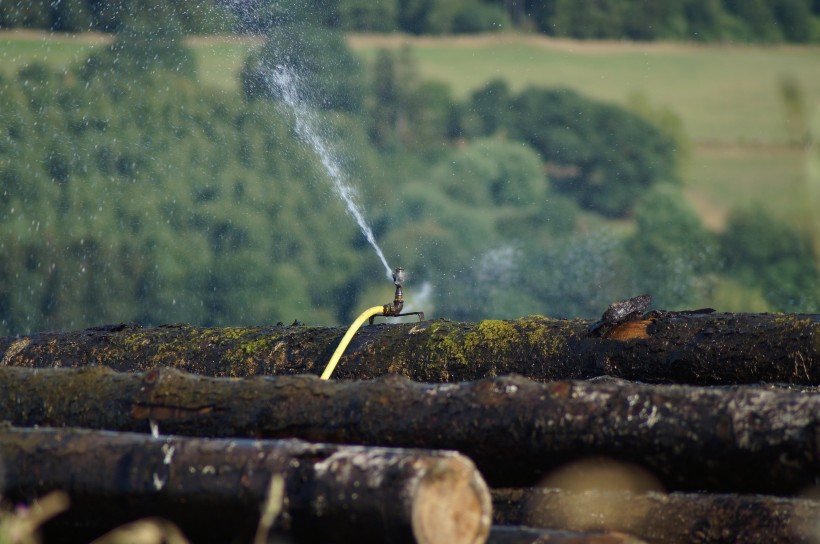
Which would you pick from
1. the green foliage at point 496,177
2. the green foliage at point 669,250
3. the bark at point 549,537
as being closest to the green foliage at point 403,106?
the green foliage at point 496,177

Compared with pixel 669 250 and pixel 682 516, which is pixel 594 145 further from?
pixel 682 516

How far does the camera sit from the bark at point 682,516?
5117 mm

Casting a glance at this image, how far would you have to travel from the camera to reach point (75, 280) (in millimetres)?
38250

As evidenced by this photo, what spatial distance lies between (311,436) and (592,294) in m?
33.8

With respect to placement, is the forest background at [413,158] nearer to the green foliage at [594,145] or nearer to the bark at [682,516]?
the green foliage at [594,145]

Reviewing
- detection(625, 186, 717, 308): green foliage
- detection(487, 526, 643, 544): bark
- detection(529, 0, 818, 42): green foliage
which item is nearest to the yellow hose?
detection(487, 526, 643, 544): bark

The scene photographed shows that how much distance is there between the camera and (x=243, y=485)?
15.8 ft

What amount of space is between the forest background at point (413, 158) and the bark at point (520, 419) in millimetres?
30649

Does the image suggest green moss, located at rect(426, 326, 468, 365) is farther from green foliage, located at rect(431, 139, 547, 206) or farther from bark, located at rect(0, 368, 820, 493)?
green foliage, located at rect(431, 139, 547, 206)

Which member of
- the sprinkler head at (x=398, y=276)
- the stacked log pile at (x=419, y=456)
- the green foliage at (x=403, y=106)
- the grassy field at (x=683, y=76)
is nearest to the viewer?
the stacked log pile at (x=419, y=456)

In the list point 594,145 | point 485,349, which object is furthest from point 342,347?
point 594,145

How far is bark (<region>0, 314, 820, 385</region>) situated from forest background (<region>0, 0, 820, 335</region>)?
28.4 metres

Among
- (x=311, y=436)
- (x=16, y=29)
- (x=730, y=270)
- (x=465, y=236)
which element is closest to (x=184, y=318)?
(x=465, y=236)

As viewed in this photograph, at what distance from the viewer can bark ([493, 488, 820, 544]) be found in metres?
5.12
